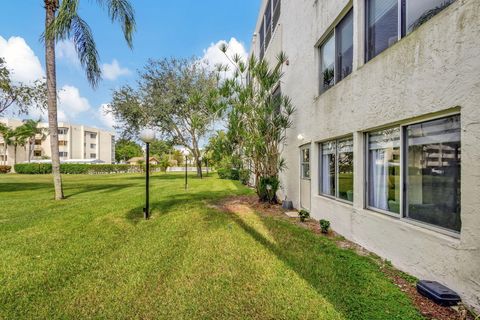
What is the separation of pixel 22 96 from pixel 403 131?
1661 cm

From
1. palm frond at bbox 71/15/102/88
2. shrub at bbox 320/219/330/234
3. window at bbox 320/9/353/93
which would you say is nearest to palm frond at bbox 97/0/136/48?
palm frond at bbox 71/15/102/88

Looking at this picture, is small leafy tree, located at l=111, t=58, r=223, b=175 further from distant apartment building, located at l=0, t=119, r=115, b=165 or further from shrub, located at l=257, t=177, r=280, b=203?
distant apartment building, located at l=0, t=119, r=115, b=165

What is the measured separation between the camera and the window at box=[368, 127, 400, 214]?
4.04 metres

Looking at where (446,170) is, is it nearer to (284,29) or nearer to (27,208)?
(284,29)

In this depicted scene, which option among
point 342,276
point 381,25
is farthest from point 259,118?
point 342,276

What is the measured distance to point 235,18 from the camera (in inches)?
655

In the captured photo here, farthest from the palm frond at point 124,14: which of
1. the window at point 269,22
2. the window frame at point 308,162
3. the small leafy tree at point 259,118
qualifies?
the window frame at point 308,162

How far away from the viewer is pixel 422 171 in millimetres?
3480

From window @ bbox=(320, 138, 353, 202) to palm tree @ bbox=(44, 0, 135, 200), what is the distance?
8284mm

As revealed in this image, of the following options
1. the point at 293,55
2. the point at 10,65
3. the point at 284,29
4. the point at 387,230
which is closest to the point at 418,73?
the point at 387,230

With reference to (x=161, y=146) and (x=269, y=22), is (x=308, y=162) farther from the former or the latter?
(x=161, y=146)

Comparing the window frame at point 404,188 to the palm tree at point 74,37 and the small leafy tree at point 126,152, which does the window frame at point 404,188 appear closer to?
the palm tree at point 74,37

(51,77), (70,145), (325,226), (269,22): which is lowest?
(325,226)

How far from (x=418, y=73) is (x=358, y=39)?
1.98 m
